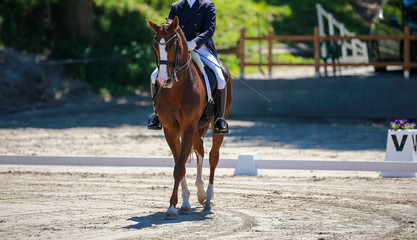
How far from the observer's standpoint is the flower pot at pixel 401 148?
1212 centimetres

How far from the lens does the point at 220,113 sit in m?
9.98

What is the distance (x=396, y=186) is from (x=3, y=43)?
15950 millimetres

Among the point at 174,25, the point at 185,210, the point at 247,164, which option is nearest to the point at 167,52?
the point at 174,25

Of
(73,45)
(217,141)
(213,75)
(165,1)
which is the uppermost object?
(165,1)

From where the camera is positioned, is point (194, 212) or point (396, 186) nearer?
point (194, 212)

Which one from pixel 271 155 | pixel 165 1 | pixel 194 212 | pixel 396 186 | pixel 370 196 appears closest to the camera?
pixel 194 212

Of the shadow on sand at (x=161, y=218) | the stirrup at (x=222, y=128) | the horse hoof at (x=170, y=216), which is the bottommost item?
the shadow on sand at (x=161, y=218)

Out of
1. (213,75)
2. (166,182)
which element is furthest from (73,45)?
(213,75)

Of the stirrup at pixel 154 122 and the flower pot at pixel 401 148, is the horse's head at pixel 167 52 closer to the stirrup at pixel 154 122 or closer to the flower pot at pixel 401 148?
the stirrup at pixel 154 122

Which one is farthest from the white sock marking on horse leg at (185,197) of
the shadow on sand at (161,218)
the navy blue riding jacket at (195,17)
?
the navy blue riding jacket at (195,17)

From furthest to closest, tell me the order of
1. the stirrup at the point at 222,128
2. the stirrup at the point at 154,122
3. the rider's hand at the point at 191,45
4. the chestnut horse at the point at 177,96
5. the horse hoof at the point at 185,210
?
the stirrup at the point at 222,128 < the stirrup at the point at 154,122 < the rider's hand at the point at 191,45 < the horse hoof at the point at 185,210 < the chestnut horse at the point at 177,96

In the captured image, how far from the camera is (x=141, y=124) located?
63.7ft

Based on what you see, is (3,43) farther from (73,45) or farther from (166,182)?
(166,182)

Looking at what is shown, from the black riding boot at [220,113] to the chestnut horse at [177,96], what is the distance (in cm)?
42
